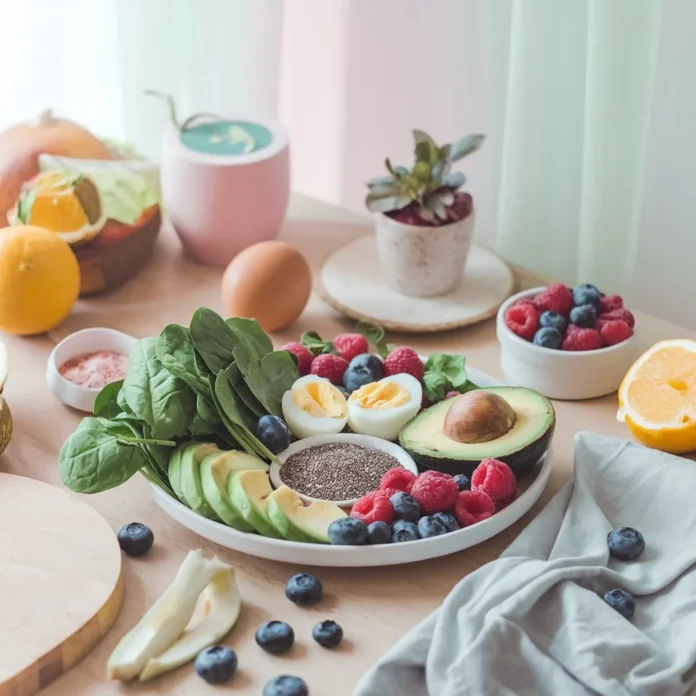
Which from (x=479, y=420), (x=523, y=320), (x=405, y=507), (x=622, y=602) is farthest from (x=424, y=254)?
(x=622, y=602)

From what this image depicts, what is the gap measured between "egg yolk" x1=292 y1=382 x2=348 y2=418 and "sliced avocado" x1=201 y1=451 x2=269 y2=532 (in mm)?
102

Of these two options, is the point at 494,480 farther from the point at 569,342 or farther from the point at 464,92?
the point at 464,92

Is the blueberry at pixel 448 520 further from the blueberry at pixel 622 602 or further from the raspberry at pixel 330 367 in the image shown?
the raspberry at pixel 330 367

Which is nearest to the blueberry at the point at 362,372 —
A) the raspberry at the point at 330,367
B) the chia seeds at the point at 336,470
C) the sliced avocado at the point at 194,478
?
the raspberry at the point at 330,367

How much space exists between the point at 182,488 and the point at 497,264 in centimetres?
70

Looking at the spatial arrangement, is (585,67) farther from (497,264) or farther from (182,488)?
(182,488)

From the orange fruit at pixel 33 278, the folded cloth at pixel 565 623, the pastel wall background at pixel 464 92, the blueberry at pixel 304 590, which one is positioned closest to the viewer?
the folded cloth at pixel 565 623

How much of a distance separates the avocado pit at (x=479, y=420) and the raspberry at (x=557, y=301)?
0.25 m

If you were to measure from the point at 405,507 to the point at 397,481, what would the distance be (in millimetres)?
42

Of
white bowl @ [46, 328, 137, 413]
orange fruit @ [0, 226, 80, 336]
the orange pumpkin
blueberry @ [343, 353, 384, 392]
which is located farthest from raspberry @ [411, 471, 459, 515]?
the orange pumpkin

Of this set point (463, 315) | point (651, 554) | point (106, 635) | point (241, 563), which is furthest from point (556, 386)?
point (106, 635)

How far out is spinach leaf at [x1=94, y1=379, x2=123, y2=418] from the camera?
1265 mm

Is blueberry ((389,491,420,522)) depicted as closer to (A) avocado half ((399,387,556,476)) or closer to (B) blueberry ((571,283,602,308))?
(A) avocado half ((399,387,556,476))

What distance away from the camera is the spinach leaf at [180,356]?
3.99 feet
